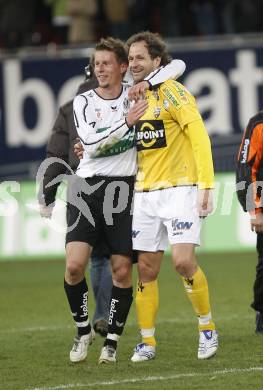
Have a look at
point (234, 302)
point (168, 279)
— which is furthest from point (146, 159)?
point (168, 279)

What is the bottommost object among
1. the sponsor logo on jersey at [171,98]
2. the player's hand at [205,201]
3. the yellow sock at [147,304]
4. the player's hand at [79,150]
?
the yellow sock at [147,304]

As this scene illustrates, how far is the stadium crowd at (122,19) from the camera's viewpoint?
19109mm

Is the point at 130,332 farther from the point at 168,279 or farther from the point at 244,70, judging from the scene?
the point at 244,70

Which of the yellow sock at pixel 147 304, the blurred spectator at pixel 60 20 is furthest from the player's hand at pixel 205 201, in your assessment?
the blurred spectator at pixel 60 20


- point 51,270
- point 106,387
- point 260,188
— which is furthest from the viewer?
point 51,270

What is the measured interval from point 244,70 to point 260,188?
8.97 meters

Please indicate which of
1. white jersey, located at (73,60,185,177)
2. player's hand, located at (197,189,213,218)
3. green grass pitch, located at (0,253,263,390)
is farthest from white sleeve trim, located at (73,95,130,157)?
green grass pitch, located at (0,253,263,390)

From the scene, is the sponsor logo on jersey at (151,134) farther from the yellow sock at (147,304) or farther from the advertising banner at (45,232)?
the advertising banner at (45,232)

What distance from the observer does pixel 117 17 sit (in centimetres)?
1933

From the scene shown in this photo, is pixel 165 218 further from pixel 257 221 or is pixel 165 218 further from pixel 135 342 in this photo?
pixel 135 342

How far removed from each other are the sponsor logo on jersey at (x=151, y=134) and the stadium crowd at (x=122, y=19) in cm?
1128

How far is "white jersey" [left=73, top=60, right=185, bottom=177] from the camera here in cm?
784

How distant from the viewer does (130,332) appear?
31.6 feet

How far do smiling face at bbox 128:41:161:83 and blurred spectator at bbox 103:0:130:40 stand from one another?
1125 cm
